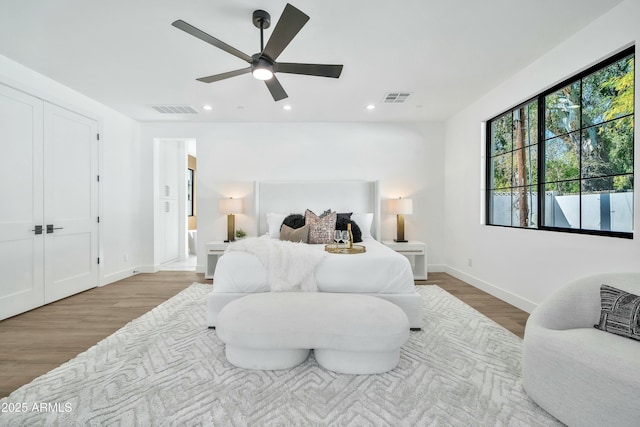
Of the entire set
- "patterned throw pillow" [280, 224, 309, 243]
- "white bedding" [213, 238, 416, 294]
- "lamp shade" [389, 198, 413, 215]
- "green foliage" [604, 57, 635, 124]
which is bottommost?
"white bedding" [213, 238, 416, 294]

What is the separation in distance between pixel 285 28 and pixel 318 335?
1.94 metres

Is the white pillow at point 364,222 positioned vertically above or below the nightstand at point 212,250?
above

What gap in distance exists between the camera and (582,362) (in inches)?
50.7

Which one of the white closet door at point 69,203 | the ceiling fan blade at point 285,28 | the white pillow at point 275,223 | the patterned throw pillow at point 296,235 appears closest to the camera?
the ceiling fan blade at point 285,28

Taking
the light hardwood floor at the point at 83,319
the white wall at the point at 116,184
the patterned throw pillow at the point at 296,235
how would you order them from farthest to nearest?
the white wall at the point at 116,184 → the patterned throw pillow at the point at 296,235 → the light hardwood floor at the point at 83,319

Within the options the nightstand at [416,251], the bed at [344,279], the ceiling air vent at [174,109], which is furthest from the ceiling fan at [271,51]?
the nightstand at [416,251]

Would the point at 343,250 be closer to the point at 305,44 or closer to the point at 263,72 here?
the point at 263,72

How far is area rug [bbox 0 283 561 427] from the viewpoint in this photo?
4.61 ft

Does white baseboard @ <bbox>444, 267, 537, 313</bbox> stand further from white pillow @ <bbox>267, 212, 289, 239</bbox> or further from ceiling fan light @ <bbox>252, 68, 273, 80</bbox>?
ceiling fan light @ <bbox>252, 68, 273, 80</bbox>

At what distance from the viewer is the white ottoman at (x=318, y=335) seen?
1.70 metres

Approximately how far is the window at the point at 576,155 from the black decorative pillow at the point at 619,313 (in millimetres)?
861

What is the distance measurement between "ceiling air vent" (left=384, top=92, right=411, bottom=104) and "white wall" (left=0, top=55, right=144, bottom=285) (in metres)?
4.02

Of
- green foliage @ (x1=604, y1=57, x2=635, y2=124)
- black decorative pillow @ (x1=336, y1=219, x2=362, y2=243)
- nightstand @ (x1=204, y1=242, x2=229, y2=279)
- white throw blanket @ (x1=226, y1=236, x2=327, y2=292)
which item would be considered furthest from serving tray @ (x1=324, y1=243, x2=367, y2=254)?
green foliage @ (x1=604, y1=57, x2=635, y2=124)

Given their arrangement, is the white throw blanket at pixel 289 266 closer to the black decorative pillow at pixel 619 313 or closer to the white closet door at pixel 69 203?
the black decorative pillow at pixel 619 313
